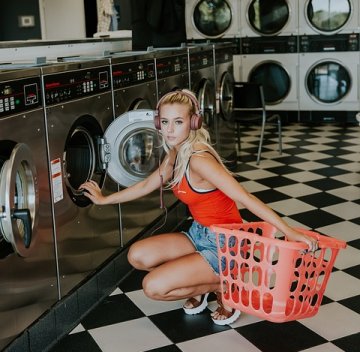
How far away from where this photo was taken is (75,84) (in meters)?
2.63

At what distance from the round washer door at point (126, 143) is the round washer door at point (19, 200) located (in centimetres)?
68

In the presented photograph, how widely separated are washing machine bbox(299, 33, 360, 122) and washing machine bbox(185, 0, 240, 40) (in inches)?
34.9

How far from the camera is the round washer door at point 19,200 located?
1989mm

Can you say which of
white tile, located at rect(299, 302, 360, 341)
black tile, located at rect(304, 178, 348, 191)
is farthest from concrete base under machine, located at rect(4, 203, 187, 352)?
black tile, located at rect(304, 178, 348, 191)

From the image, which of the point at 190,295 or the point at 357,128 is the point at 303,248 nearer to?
the point at 190,295

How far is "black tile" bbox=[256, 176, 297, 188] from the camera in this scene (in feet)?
16.2

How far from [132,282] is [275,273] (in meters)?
1.05

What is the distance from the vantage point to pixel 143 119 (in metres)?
2.97

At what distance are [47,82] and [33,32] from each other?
6.33 m

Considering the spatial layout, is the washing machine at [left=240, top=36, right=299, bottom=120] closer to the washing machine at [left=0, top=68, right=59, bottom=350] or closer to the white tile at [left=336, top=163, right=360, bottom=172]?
the white tile at [left=336, top=163, right=360, bottom=172]

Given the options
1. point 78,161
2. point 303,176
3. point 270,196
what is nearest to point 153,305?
point 78,161

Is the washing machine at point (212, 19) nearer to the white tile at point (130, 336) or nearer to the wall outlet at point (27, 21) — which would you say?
the wall outlet at point (27, 21)

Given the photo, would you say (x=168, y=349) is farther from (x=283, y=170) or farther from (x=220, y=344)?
(x=283, y=170)

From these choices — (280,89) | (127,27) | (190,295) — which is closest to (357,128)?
(280,89)
